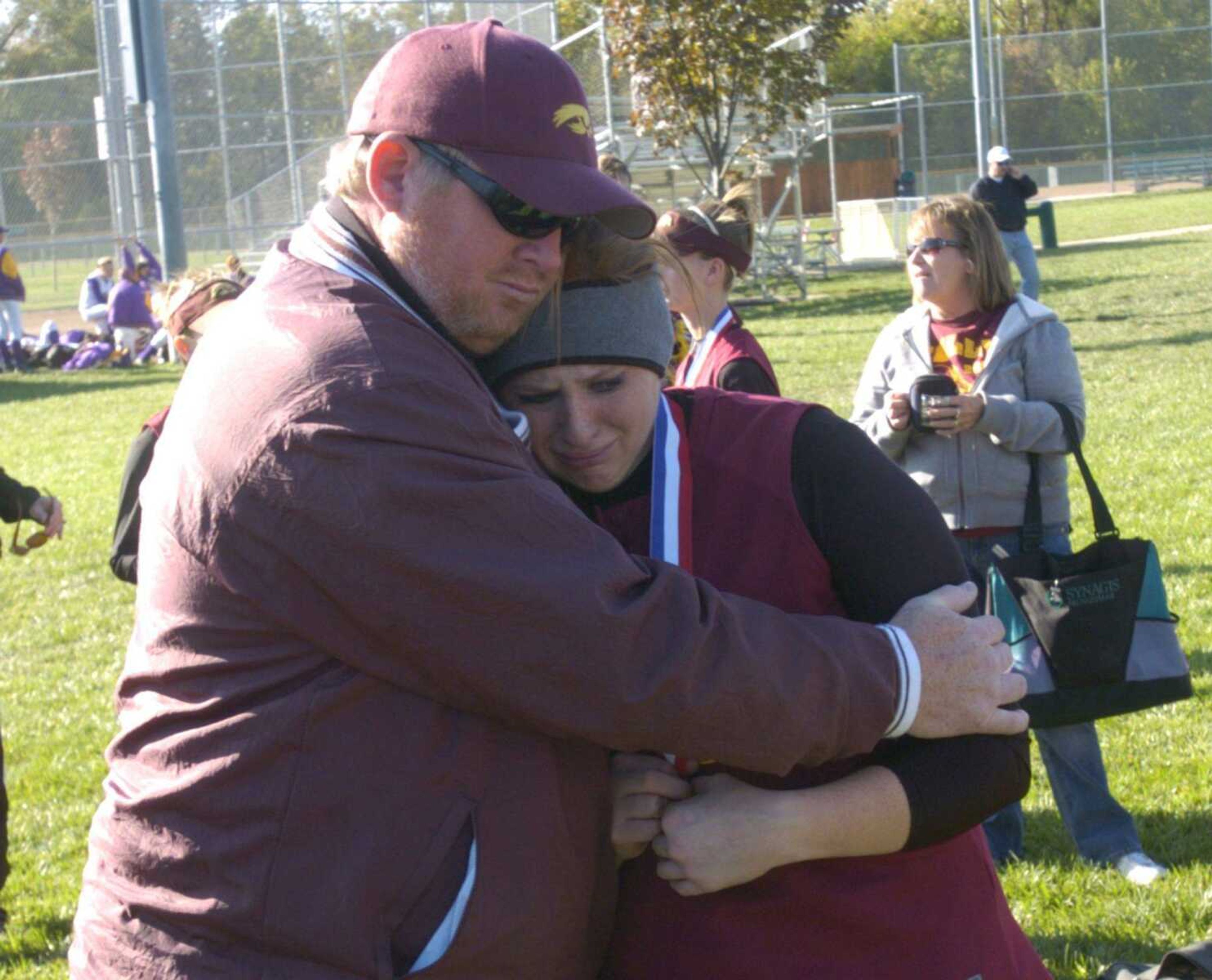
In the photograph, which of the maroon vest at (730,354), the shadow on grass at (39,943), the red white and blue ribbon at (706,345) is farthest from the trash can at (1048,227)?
the shadow on grass at (39,943)

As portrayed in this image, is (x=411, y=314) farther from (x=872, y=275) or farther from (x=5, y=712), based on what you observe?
(x=872, y=275)

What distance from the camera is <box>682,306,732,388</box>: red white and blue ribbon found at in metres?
5.15

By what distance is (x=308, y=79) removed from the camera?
28.2 metres

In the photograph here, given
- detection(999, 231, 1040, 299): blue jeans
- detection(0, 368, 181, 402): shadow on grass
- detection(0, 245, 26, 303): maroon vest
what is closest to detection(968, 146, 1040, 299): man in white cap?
detection(999, 231, 1040, 299): blue jeans

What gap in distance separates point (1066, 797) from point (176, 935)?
12.7 feet

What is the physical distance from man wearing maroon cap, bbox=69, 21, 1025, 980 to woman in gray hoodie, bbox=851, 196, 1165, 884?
319cm

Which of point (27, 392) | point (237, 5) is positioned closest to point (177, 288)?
point (27, 392)

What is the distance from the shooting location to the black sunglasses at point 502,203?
1888mm

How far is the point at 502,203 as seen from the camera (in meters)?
1.91

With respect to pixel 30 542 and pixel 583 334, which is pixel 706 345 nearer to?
pixel 30 542

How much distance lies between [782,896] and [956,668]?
396mm

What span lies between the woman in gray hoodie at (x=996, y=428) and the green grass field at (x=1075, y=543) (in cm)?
20

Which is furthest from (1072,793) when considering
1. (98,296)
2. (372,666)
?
(98,296)

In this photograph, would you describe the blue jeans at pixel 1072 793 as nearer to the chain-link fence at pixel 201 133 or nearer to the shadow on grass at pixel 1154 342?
the shadow on grass at pixel 1154 342
